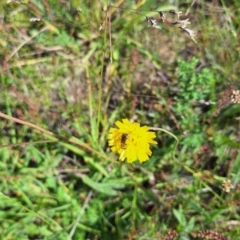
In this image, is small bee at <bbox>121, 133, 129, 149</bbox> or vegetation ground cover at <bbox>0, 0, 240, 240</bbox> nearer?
small bee at <bbox>121, 133, 129, 149</bbox>

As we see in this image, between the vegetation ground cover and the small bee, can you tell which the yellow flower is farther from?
the vegetation ground cover

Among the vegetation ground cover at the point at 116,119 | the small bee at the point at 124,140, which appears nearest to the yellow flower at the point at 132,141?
the small bee at the point at 124,140

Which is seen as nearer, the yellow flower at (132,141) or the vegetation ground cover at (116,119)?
the yellow flower at (132,141)

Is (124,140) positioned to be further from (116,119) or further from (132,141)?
(116,119)

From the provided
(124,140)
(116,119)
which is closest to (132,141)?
(124,140)

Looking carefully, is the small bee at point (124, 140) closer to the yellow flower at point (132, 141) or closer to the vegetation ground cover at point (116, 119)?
the yellow flower at point (132, 141)

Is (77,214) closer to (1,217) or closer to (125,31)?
(1,217)

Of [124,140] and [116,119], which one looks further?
[116,119]

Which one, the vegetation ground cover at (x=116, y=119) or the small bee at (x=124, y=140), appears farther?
the vegetation ground cover at (x=116, y=119)

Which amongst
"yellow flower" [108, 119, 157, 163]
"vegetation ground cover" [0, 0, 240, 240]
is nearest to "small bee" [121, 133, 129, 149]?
"yellow flower" [108, 119, 157, 163]

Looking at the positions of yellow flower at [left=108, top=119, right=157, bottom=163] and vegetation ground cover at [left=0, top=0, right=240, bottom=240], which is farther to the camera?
vegetation ground cover at [left=0, top=0, right=240, bottom=240]

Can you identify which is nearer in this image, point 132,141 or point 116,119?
point 132,141
